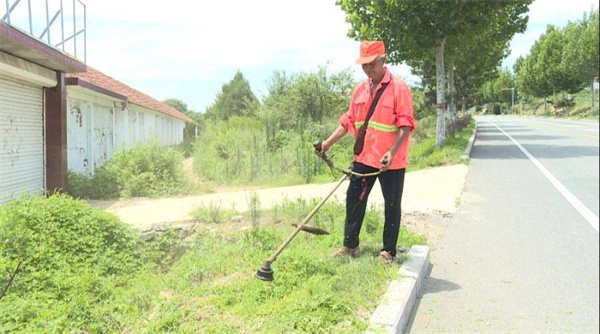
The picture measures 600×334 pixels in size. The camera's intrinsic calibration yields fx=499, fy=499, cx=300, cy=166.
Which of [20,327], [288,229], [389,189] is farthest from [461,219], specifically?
[20,327]

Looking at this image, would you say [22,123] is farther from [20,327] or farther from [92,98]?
[20,327]

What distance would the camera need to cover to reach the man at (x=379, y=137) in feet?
14.0

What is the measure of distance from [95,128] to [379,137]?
12.1 m

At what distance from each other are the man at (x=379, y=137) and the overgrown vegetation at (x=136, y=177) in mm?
7308

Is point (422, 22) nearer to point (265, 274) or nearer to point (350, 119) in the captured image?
point (350, 119)

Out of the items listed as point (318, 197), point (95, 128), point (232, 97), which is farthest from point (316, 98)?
point (232, 97)

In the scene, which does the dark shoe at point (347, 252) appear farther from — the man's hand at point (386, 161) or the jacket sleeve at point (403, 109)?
the jacket sleeve at point (403, 109)

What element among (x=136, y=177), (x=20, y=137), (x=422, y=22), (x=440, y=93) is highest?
(x=422, y=22)

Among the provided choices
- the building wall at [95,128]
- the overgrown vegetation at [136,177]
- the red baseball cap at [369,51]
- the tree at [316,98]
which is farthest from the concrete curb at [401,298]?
the tree at [316,98]

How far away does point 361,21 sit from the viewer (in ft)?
55.9

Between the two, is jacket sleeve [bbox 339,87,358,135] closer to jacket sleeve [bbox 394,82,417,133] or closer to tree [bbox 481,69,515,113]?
jacket sleeve [bbox 394,82,417,133]

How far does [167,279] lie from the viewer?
4.52 metres

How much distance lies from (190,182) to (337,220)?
679 centimetres

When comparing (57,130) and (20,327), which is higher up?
(57,130)
